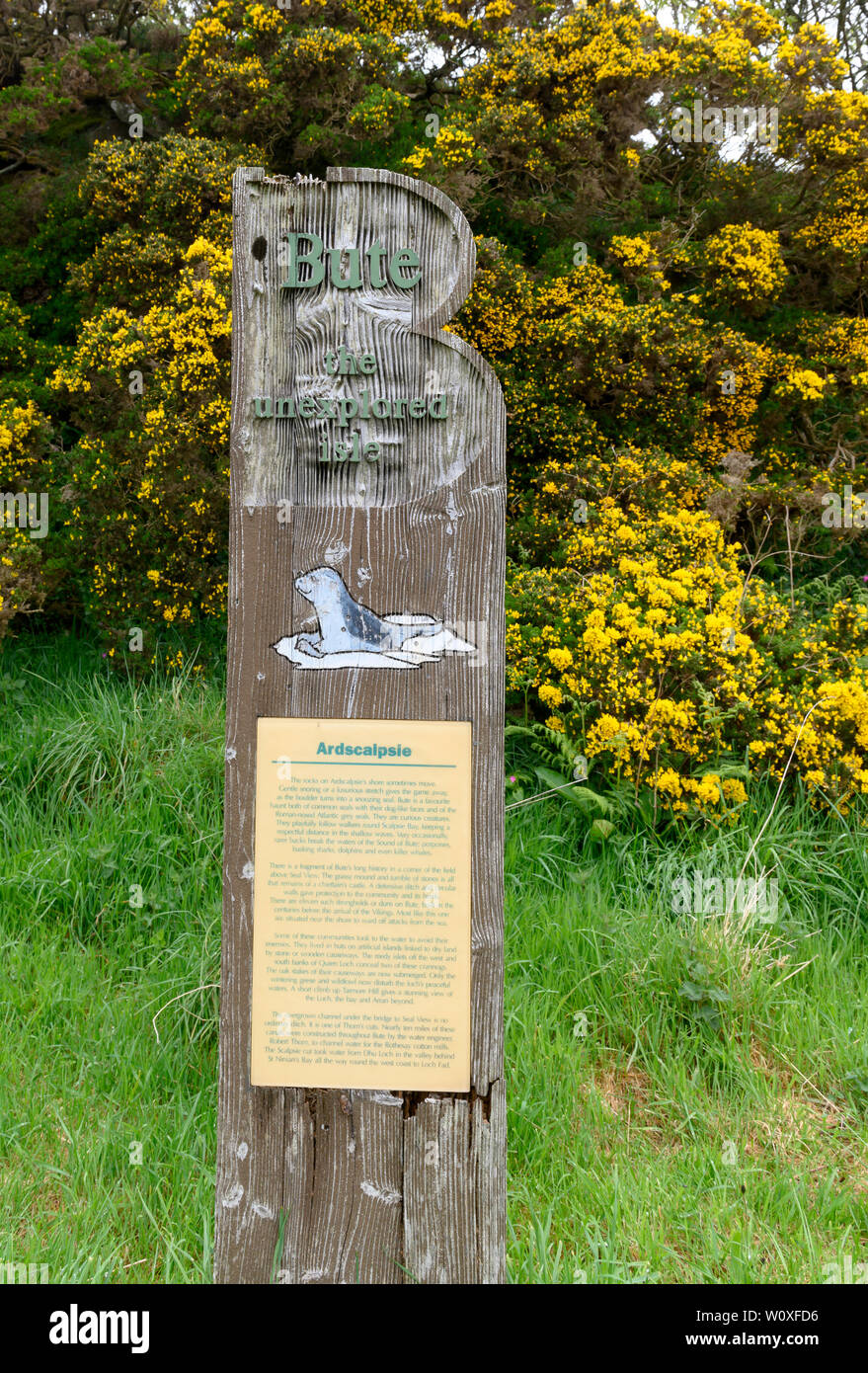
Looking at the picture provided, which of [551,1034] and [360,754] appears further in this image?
[551,1034]

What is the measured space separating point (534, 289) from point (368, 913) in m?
4.67

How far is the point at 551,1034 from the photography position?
3.13 m

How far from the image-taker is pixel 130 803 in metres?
4.12

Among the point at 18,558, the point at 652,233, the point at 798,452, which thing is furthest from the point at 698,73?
the point at 18,558

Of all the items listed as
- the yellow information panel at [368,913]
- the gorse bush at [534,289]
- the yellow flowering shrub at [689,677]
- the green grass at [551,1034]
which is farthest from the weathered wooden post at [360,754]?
the gorse bush at [534,289]

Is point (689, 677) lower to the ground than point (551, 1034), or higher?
higher

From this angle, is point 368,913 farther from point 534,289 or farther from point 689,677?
point 534,289

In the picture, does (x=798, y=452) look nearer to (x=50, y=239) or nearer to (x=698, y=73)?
(x=698, y=73)

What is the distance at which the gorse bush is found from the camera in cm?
500

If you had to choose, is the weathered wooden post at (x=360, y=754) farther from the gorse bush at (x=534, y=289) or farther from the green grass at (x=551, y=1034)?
the gorse bush at (x=534, y=289)

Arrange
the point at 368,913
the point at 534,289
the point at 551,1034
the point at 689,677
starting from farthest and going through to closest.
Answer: the point at 534,289
the point at 689,677
the point at 551,1034
the point at 368,913

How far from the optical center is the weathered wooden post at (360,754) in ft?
6.42

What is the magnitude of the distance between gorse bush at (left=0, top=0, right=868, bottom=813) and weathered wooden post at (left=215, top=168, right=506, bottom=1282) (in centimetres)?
244

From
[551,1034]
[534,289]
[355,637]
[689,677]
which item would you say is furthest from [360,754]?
[534,289]
